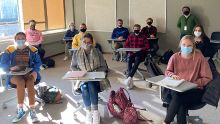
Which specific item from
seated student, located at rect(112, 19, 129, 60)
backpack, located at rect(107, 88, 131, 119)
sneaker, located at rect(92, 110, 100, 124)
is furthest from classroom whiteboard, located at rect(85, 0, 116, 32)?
sneaker, located at rect(92, 110, 100, 124)

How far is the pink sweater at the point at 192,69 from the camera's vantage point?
305cm

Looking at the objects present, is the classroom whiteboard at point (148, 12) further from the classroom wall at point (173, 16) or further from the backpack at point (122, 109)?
the backpack at point (122, 109)

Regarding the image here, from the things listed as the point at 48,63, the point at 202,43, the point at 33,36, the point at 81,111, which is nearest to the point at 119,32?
the point at 48,63

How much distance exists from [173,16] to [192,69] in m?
4.80

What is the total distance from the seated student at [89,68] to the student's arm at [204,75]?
1176 mm

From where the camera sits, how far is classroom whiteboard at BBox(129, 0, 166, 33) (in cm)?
779

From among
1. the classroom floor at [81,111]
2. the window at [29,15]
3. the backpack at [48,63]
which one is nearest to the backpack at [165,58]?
the classroom floor at [81,111]

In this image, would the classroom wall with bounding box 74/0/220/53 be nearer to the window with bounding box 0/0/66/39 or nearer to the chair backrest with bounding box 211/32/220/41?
the chair backrest with bounding box 211/32/220/41

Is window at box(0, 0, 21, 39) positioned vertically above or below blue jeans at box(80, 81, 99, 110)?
above

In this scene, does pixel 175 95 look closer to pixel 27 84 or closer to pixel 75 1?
pixel 27 84

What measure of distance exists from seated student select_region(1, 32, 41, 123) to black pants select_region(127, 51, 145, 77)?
1.97m

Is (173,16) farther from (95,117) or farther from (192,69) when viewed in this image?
(95,117)

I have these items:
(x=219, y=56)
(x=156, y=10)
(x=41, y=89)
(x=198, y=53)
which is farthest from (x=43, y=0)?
(x=198, y=53)

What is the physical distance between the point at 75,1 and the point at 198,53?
6.51 m
